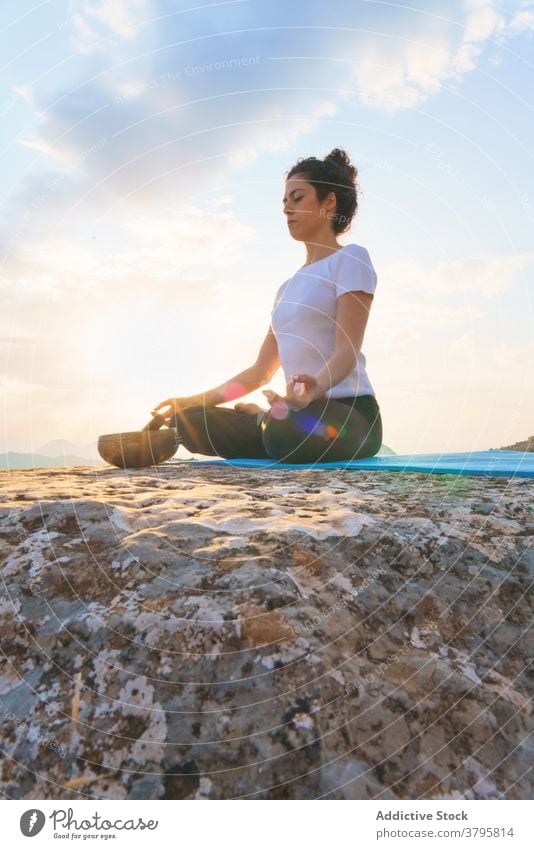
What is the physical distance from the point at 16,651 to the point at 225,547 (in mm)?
620

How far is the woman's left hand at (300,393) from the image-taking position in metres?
3.95

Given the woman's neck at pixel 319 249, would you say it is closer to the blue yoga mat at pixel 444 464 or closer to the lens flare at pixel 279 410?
the lens flare at pixel 279 410

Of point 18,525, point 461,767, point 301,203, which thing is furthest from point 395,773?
point 301,203

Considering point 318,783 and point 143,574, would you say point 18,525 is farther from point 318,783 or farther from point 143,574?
point 318,783

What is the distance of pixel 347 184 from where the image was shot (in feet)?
17.0

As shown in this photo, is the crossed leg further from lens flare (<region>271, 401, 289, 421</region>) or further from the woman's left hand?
the woman's left hand

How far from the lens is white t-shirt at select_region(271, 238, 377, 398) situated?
14.6 feet

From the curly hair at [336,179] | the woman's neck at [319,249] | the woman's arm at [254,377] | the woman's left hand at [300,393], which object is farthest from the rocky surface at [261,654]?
the curly hair at [336,179]

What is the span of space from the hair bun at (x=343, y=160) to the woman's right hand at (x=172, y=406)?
294 centimetres

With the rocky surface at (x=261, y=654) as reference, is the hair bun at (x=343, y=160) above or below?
above

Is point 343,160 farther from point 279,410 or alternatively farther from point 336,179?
point 279,410

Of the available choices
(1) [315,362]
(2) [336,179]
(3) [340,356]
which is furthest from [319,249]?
(3) [340,356]

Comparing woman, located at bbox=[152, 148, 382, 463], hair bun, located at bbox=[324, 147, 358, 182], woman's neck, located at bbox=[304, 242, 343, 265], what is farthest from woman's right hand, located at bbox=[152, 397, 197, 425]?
hair bun, located at bbox=[324, 147, 358, 182]

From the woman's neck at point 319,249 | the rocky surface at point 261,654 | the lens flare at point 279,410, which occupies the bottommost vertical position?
the rocky surface at point 261,654
